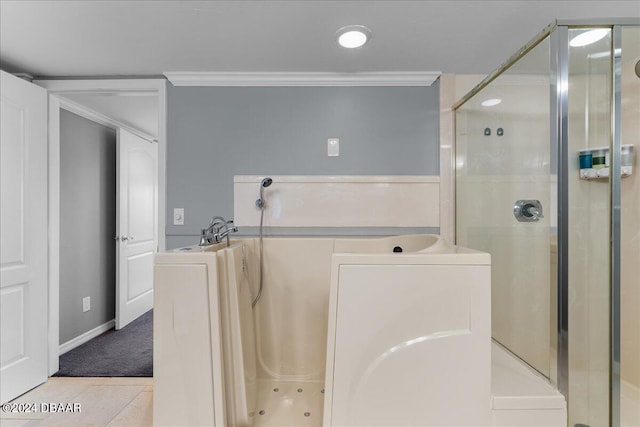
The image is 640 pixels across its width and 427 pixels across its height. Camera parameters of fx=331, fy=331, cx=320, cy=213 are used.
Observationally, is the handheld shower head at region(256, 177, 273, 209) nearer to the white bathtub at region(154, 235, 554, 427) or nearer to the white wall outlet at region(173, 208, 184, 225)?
the white wall outlet at region(173, 208, 184, 225)

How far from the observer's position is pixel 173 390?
47.0 inches

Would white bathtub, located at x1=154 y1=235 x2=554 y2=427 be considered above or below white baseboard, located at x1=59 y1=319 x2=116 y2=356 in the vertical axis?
above

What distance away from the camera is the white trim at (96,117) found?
2531 mm

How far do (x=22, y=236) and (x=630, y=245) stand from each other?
3.12 meters

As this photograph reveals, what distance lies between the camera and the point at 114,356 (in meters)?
2.53

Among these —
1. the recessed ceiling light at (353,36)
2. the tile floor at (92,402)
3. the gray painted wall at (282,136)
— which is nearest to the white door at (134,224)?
the tile floor at (92,402)

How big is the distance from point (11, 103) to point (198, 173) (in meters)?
1.11

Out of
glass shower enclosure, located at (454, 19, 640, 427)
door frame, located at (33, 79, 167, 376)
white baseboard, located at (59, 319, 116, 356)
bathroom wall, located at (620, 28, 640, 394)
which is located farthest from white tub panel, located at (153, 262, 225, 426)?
white baseboard, located at (59, 319, 116, 356)

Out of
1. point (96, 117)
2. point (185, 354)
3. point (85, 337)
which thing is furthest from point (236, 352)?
point (96, 117)

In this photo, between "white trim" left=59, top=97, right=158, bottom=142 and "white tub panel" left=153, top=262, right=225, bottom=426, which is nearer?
"white tub panel" left=153, top=262, right=225, bottom=426

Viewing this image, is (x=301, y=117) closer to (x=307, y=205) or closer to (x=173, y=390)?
(x=307, y=205)

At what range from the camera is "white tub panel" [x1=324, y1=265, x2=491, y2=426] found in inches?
45.3

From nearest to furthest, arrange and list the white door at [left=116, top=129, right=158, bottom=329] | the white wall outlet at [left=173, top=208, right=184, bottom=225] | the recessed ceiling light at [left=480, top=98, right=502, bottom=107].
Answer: the recessed ceiling light at [left=480, top=98, right=502, bottom=107] → the white wall outlet at [left=173, top=208, right=184, bottom=225] → the white door at [left=116, top=129, right=158, bottom=329]

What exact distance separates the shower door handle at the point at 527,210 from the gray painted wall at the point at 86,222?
3158mm
